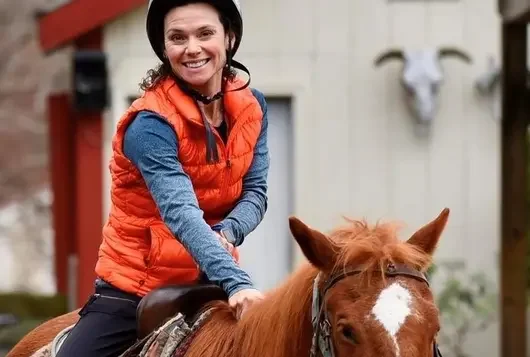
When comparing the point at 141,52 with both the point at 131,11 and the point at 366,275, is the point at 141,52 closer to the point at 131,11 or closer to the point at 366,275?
the point at 131,11

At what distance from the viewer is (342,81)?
11.3m

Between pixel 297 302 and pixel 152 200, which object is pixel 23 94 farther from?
pixel 297 302

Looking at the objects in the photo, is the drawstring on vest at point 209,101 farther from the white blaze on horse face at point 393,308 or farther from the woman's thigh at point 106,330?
the white blaze on horse face at point 393,308

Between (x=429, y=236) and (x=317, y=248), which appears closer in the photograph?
(x=317, y=248)

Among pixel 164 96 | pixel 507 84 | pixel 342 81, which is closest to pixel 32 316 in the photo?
pixel 342 81

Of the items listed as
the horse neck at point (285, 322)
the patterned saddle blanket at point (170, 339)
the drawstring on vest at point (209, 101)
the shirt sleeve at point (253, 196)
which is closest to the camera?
the horse neck at point (285, 322)

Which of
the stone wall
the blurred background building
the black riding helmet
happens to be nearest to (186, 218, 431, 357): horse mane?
the black riding helmet

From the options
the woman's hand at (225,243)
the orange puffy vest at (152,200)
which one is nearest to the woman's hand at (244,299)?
the woman's hand at (225,243)

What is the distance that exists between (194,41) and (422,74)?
276 inches

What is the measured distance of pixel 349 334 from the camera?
11.1ft

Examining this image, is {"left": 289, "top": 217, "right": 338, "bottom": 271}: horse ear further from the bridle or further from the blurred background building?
the blurred background building

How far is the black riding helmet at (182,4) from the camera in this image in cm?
420

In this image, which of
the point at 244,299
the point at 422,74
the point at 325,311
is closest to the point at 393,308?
the point at 325,311

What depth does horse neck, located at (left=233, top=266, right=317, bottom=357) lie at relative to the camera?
3.66 meters
